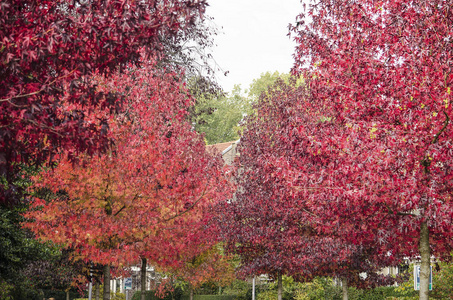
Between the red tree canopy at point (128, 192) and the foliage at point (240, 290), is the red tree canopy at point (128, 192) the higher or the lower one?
the higher one

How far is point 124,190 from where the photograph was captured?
12.2m

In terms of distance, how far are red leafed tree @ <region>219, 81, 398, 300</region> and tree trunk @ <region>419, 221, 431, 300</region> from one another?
108 cm

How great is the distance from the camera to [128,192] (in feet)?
40.3

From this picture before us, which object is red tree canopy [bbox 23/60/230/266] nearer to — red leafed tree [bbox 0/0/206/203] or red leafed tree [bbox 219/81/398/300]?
red leafed tree [bbox 219/81/398/300]

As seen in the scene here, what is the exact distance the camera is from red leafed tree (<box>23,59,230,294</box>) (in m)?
12.0

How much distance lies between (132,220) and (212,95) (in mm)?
9740

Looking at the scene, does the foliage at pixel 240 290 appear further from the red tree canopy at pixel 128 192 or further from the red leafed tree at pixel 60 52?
the red leafed tree at pixel 60 52

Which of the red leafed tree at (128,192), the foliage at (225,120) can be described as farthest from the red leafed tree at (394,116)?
the foliage at (225,120)

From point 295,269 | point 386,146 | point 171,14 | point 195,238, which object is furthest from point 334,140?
point 195,238

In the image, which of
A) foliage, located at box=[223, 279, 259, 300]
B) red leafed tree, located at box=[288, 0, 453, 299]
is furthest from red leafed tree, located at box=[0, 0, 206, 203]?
foliage, located at box=[223, 279, 259, 300]

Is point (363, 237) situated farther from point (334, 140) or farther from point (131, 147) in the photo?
point (131, 147)

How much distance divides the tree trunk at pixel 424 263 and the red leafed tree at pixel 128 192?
213 inches

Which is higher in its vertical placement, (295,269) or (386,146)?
(386,146)

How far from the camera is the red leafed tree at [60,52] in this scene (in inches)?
207
